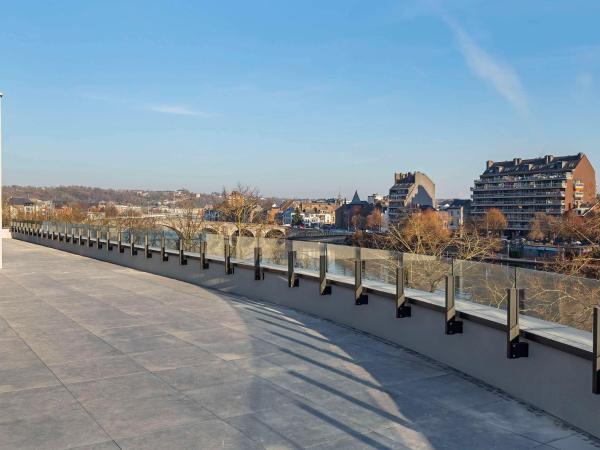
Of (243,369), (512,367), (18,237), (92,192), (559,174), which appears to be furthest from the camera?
(92,192)

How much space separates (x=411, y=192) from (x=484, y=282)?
162 m

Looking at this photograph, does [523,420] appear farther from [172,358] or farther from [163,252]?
[163,252]

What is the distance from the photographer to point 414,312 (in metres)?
9.09

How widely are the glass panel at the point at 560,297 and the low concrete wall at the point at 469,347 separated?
0.56 meters

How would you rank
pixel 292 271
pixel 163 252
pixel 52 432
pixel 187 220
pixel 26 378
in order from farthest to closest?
1. pixel 187 220
2. pixel 163 252
3. pixel 292 271
4. pixel 26 378
5. pixel 52 432

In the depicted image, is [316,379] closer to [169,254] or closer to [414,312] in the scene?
[414,312]

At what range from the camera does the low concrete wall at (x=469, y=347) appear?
20.0 ft

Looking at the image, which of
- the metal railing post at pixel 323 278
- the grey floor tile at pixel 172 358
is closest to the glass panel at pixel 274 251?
the metal railing post at pixel 323 278

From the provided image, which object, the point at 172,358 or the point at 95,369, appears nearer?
the point at 95,369

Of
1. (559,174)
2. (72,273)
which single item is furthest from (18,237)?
(559,174)

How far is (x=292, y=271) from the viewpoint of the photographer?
12695mm

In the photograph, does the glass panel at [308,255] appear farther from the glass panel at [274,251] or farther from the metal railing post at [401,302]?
the metal railing post at [401,302]

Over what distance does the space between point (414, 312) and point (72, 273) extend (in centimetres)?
1502

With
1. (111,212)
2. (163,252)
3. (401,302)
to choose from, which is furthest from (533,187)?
(401,302)
